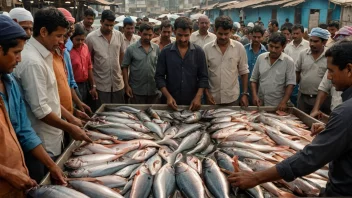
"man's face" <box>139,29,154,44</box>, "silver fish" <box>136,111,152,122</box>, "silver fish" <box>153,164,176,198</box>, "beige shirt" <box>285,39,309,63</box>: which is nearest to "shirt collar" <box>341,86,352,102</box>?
"silver fish" <box>153,164,176,198</box>

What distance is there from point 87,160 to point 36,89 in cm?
83

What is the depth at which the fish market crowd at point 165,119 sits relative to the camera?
2453mm

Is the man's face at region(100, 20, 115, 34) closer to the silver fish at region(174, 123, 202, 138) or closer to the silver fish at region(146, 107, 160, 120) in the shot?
the silver fish at region(146, 107, 160, 120)

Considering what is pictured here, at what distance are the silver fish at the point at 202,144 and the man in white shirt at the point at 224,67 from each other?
170 centimetres

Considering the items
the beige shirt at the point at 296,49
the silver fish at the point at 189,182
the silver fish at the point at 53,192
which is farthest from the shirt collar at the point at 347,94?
the beige shirt at the point at 296,49

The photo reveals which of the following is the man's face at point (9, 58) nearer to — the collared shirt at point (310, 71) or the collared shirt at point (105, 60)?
the collared shirt at point (105, 60)

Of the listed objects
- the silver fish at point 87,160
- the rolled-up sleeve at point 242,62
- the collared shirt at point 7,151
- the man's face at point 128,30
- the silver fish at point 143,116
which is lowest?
the silver fish at point 87,160

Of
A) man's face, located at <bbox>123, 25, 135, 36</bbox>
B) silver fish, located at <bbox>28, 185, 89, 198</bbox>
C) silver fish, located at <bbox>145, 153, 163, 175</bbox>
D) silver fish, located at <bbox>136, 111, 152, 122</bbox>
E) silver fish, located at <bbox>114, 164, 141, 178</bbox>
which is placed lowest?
silver fish, located at <bbox>114, 164, 141, 178</bbox>

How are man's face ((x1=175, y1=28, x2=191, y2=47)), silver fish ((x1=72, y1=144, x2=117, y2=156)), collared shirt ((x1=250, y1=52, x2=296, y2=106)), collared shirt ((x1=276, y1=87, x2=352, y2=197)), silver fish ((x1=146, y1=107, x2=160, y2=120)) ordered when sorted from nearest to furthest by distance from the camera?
collared shirt ((x1=276, y1=87, x2=352, y2=197))
silver fish ((x1=72, y1=144, x2=117, y2=156))
silver fish ((x1=146, y1=107, x2=160, y2=120))
man's face ((x1=175, y1=28, x2=191, y2=47))
collared shirt ((x1=250, y1=52, x2=296, y2=106))

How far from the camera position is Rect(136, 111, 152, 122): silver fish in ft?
15.1

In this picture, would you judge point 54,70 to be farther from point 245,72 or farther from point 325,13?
point 325,13

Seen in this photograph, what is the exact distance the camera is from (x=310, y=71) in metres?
5.99

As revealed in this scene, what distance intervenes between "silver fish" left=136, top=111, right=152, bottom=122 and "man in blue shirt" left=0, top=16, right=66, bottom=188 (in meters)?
1.82

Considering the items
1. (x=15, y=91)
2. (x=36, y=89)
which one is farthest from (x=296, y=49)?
(x=15, y=91)
